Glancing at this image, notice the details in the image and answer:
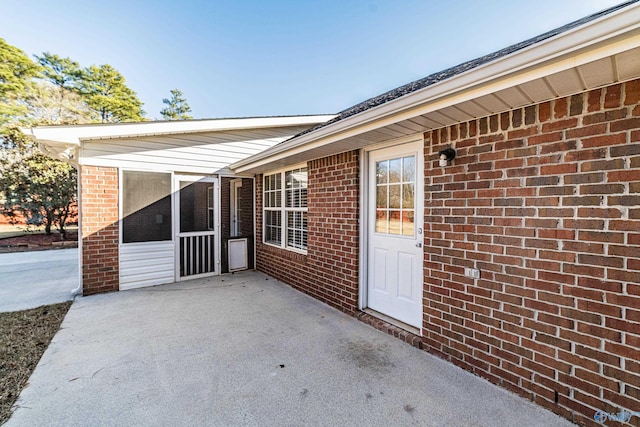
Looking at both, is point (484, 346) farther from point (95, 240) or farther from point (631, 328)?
point (95, 240)

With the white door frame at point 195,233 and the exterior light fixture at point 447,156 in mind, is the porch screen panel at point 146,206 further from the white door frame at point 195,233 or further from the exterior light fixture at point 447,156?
the exterior light fixture at point 447,156

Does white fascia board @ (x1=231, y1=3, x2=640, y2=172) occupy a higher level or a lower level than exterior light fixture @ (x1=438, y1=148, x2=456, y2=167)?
higher

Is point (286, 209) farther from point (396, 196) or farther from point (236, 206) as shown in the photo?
point (396, 196)

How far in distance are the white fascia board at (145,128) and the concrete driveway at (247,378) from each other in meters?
2.94

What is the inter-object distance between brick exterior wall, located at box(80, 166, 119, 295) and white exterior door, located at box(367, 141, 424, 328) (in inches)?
189

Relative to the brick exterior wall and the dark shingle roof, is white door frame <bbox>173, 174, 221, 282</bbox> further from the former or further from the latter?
the dark shingle roof

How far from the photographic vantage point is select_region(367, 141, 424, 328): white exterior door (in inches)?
133

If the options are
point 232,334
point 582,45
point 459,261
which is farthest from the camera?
point 232,334

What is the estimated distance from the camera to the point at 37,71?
13.7m

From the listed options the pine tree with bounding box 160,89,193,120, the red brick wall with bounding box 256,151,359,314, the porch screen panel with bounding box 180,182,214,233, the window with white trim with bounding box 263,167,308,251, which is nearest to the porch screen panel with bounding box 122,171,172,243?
the porch screen panel with bounding box 180,182,214,233

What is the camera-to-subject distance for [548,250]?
2.17 metres

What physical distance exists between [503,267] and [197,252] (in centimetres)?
579

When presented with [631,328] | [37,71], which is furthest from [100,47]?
[631,328]

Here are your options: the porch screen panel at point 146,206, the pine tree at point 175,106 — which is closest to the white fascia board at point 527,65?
the porch screen panel at point 146,206
